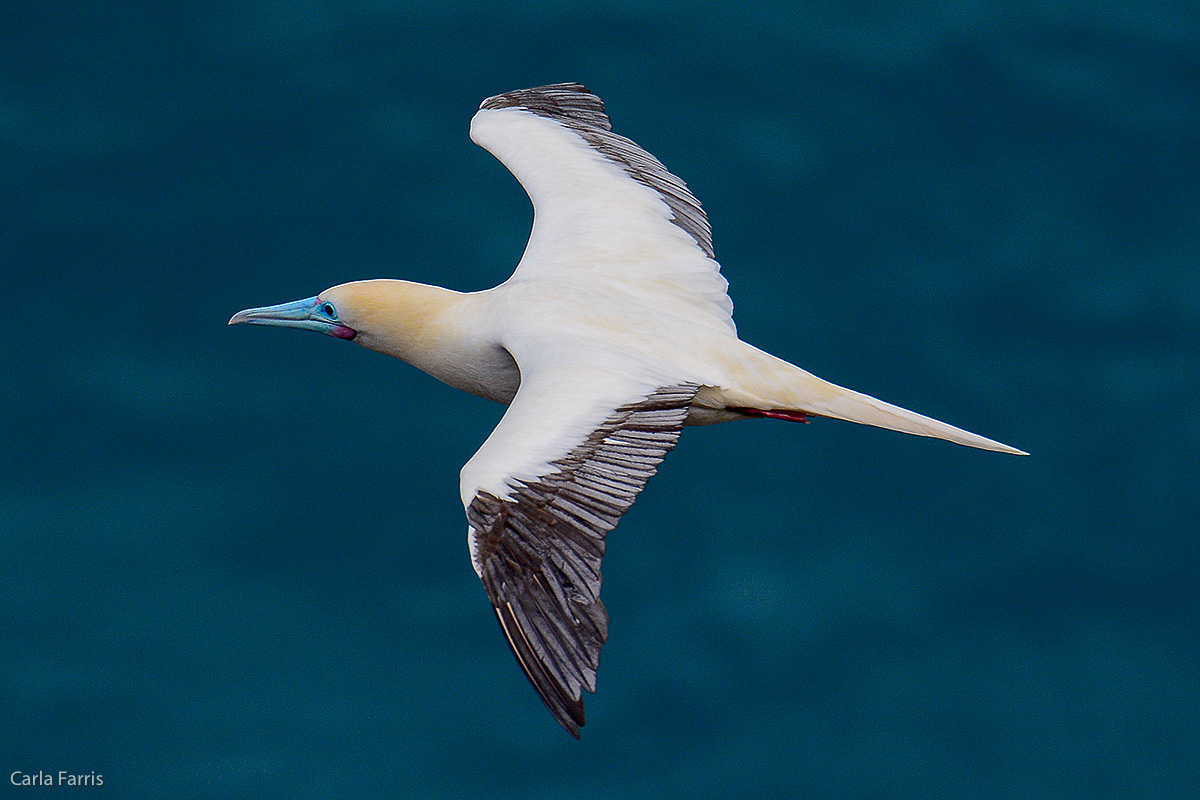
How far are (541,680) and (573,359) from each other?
239cm

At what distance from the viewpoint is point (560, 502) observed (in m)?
10.3

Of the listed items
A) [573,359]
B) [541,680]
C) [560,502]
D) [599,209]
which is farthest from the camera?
[599,209]

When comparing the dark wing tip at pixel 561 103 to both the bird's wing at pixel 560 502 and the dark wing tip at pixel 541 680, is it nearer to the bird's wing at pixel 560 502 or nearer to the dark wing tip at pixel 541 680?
the bird's wing at pixel 560 502

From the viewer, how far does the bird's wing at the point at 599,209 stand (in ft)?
41.8

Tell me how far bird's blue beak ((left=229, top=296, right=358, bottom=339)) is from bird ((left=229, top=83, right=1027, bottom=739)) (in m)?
0.01

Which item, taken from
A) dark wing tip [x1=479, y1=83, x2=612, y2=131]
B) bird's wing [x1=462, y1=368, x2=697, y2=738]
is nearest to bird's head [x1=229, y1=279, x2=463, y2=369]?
bird's wing [x1=462, y1=368, x2=697, y2=738]

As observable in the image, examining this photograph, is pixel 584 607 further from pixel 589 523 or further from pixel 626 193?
pixel 626 193

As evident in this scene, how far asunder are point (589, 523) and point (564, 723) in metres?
1.19

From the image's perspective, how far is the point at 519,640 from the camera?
9922 mm

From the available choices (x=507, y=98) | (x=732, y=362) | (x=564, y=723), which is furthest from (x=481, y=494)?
(x=507, y=98)

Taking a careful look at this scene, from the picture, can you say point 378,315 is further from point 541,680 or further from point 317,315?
point 541,680

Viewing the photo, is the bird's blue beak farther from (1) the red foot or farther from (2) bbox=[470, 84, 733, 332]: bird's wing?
(1) the red foot

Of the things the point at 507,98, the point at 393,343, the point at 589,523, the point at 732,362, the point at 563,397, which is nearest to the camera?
the point at 589,523

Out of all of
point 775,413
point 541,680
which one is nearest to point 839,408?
point 775,413
